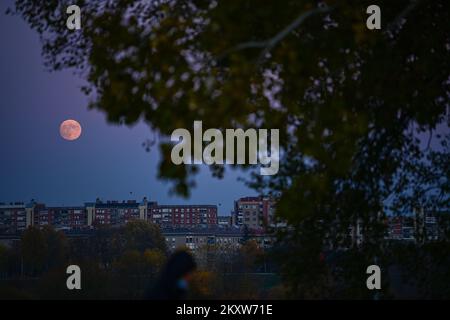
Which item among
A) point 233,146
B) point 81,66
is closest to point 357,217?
point 233,146

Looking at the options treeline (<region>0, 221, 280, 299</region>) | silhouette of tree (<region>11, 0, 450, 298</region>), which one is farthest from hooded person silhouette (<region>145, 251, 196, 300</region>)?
treeline (<region>0, 221, 280, 299</region>)

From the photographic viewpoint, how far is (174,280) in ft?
31.3

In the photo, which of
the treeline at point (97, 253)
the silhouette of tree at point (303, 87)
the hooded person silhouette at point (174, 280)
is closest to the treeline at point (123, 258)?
the treeline at point (97, 253)

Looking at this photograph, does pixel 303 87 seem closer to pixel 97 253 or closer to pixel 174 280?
pixel 174 280

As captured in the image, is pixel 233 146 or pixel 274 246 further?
pixel 274 246

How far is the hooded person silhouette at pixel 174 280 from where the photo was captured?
9523 millimetres

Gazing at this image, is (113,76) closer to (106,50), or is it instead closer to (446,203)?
(106,50)

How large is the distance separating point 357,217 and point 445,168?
8.44 ft

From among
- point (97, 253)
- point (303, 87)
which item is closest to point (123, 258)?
point (97, 253)

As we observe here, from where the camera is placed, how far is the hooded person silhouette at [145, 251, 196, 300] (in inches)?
375

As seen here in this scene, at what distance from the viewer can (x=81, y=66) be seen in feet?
51.6
